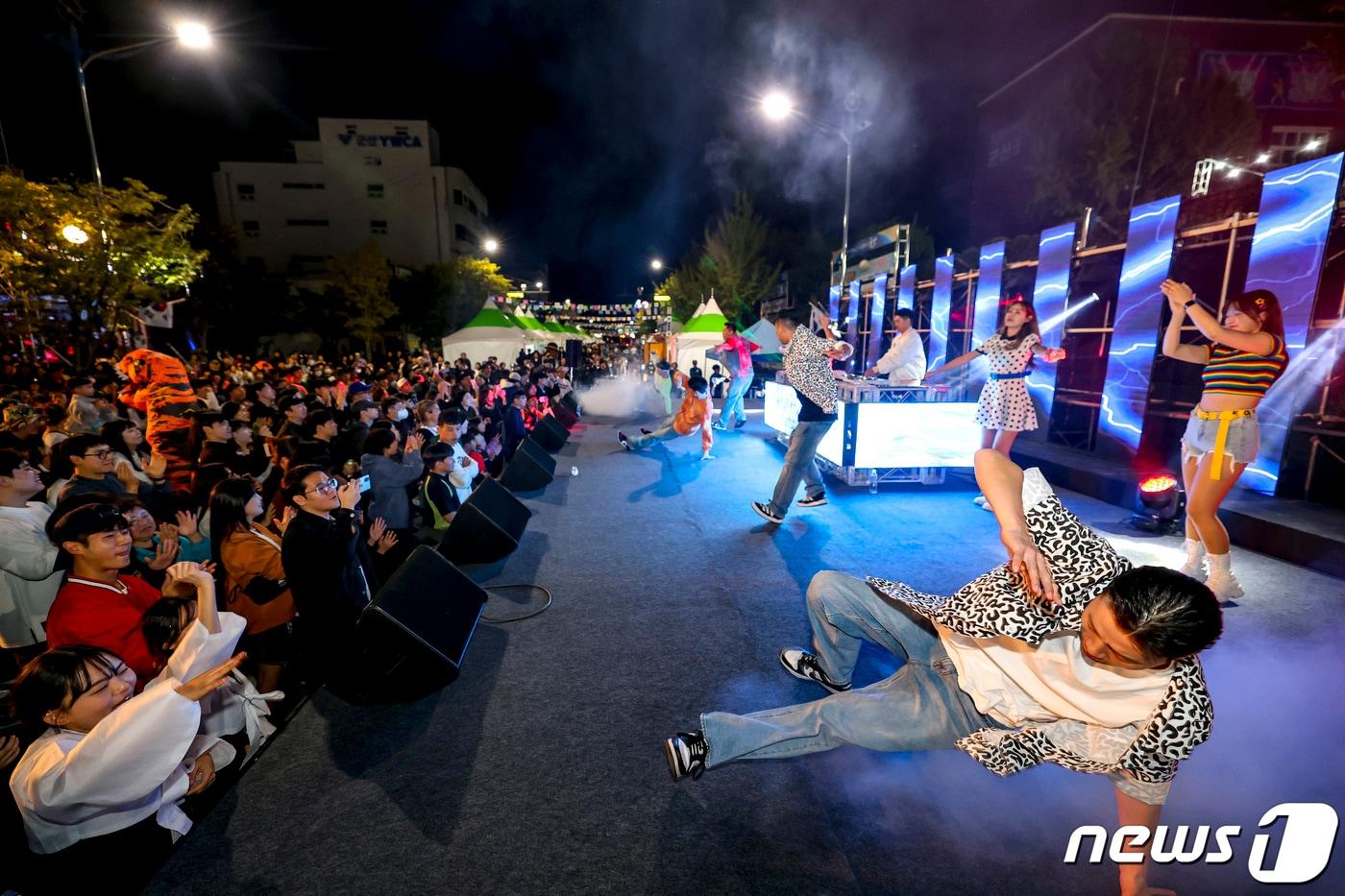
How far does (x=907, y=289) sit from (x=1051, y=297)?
5558mm

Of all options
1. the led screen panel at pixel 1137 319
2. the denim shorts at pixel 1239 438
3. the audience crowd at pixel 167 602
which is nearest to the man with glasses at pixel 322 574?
the audience crowd at pixel 167 602

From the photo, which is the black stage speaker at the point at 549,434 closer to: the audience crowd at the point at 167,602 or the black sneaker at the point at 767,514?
the audience crowd at the point at 167,602

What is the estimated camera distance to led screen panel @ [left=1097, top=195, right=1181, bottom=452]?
23.3 feet

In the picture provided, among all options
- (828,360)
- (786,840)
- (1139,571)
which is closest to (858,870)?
(786,840)

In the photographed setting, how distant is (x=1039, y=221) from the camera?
80.1 feet

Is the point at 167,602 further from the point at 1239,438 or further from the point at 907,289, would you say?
the point at 907,289

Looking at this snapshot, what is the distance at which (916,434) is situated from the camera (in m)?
6.63

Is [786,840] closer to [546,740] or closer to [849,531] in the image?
[546,740]

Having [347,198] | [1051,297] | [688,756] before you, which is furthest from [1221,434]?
[347,198]

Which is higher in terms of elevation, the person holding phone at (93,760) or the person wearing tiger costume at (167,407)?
the person wearing tiger costume at (167,407)

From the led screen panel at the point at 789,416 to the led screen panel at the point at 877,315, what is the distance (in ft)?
24.1

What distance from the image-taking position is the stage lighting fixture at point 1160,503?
532 centimetres

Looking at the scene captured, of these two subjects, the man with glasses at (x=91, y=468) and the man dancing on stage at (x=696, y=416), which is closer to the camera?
the man with glasses at (x=91, y=468)

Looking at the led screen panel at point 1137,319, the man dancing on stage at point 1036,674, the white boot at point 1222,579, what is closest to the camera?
the man dancing on stage at point 1036,674
